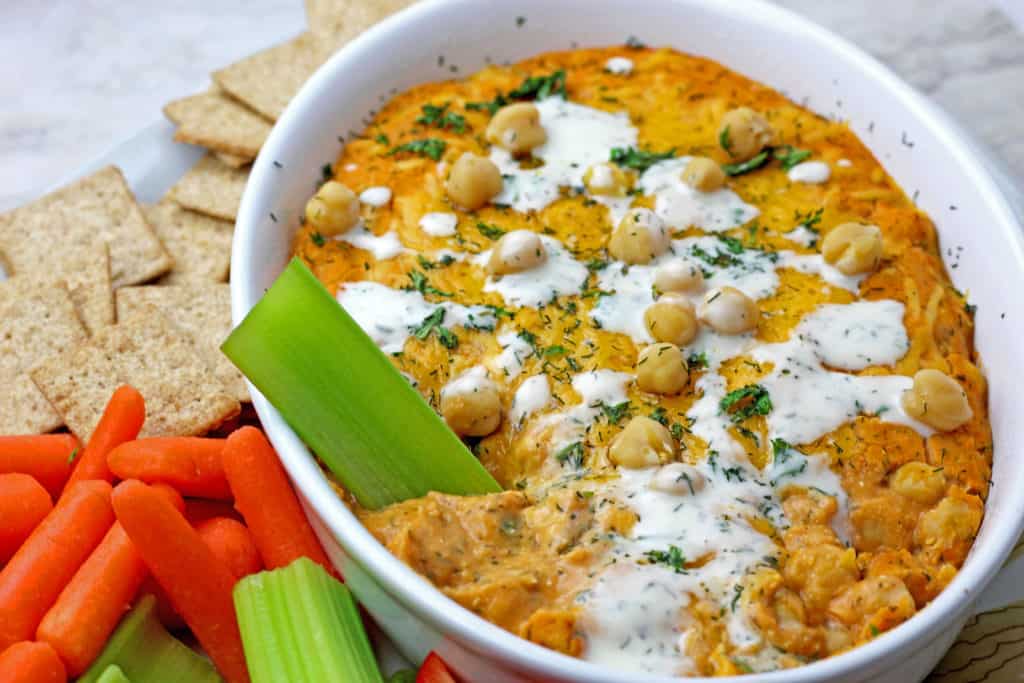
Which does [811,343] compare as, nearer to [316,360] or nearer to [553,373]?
[553,373]

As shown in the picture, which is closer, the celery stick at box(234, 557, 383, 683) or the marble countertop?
Answer: the celery stick at box(234, 557, 383, 683)

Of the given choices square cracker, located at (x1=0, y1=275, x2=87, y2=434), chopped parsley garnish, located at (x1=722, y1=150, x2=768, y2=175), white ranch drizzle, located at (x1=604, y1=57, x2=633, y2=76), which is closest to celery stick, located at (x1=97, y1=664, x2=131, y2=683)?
square cracker, located at (x1=0, y1=275, x2=87, y2=434)

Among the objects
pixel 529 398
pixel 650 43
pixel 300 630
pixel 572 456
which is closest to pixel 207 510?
pixel 300 630

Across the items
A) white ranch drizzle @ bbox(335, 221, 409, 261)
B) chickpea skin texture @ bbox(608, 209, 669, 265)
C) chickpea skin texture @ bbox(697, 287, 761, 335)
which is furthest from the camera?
white ranch drizzle @ bbox(335, 221, 409, 261)

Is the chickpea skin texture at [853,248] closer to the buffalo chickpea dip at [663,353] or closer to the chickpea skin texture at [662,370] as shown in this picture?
the buffalo chickpea dip at [663,353]

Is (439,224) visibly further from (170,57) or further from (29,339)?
(170,57)

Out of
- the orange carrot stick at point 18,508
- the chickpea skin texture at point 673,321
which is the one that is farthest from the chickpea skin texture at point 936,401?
the orange carrot stick at point 18,508

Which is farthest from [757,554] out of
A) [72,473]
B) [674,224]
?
[72,473]

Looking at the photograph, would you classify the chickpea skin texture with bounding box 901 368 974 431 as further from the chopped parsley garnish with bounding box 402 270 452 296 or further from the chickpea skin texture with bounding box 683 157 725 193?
the chopped parsley garnish with bounding box 402 270 452 296
